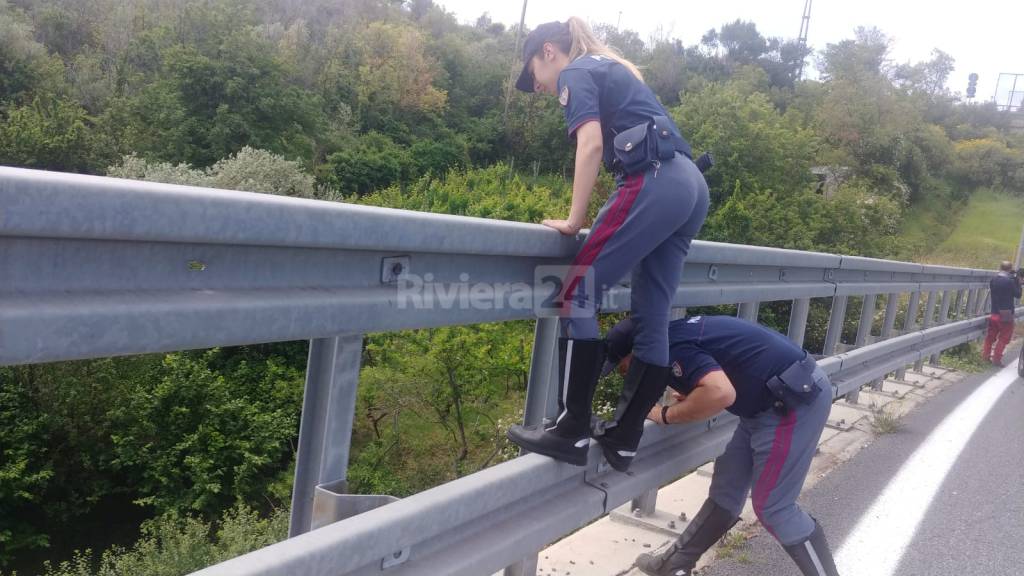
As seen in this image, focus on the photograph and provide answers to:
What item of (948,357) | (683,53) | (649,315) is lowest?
(948,357)

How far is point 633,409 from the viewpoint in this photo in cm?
294

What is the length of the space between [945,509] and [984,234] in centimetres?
6265

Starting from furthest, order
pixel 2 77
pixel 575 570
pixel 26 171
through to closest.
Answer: pixel 2 77, pixel 575 570, pixel 26 171

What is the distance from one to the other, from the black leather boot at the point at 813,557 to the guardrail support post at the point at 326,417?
222cm

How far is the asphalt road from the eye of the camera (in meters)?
3.82

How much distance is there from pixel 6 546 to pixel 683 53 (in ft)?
302

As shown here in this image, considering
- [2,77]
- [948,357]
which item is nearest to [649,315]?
[948,357]

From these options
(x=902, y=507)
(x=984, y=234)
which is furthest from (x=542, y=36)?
(x=984, y=234)

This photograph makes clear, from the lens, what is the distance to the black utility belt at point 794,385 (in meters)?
3.29

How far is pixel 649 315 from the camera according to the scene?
291cm

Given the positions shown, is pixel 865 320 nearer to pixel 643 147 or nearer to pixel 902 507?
pixel 902 507

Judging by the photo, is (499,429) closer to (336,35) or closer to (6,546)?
(6,546)

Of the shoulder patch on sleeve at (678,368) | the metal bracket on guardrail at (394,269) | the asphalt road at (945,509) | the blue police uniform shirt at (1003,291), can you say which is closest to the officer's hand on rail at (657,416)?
the shoulder patch on sleeve at (678,368)

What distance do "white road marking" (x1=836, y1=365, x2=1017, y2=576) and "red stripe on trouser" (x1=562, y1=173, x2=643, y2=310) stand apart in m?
2.18
